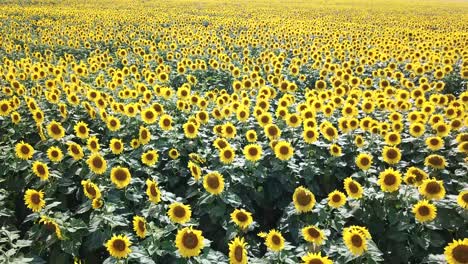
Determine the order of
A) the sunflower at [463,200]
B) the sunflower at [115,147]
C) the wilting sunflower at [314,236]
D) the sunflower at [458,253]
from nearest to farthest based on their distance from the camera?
1. the sunflower at [458,253]
2. the wilting sunflower at [314,236]
3. the sunflower at [463,200]
4. the sunflower at [115,147]

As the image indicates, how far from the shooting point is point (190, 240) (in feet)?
12.0

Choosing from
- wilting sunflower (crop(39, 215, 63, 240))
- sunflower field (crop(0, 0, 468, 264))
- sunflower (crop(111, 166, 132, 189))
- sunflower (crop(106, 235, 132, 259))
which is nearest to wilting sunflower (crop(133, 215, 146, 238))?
sunflower field (crop(0, 0, 468, 264))

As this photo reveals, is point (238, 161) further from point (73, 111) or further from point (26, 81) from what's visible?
point (26, 81)

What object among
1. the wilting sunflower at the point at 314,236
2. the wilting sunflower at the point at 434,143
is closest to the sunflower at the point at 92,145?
the wilting sunflower at the point at 314,236

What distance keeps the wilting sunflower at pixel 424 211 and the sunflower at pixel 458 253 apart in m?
0.57

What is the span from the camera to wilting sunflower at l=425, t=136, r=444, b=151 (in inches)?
227

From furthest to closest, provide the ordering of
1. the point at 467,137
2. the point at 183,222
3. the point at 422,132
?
the point at 422,132 → the point at 467,137 → the point at 183,222

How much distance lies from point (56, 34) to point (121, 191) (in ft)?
48.1

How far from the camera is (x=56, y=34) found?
17.1 metres

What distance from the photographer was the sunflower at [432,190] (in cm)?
437

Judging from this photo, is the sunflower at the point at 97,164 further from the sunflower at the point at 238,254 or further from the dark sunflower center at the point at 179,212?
the sunflower at the point at 238,254

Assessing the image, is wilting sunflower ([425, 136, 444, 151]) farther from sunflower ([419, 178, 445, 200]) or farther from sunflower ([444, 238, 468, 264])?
sunflower ([444, 238, 468, 264])

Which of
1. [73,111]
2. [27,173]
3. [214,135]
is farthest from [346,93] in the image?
[27,173]

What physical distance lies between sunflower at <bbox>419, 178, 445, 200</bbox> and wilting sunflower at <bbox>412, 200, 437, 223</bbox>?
0.21 m
